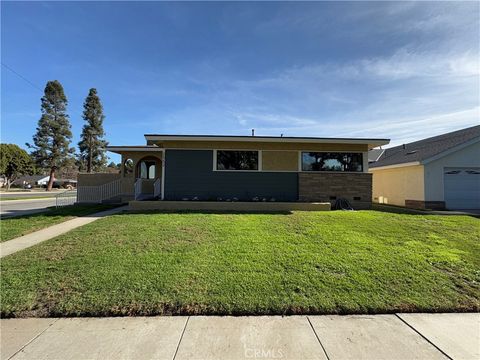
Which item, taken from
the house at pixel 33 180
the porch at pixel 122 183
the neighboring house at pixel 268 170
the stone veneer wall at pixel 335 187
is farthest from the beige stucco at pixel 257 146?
the house at pixel 33 180

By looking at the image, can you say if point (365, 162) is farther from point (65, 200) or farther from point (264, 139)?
point (65, 200)

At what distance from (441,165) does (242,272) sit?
48.0 ft

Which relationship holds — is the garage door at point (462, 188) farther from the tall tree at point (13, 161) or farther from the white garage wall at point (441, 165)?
the tall tree at point (13, 161)

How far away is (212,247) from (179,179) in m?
7.40

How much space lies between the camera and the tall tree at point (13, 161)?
49.9m

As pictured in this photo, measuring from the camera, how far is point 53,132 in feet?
149

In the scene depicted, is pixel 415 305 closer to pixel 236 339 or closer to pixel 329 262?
pixel 329 262

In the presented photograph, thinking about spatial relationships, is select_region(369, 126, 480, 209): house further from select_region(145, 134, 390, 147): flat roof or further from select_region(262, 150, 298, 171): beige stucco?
select_region(262, 150, 298, 171): beige stucco

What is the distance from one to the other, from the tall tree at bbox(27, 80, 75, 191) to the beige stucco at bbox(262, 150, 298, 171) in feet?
143

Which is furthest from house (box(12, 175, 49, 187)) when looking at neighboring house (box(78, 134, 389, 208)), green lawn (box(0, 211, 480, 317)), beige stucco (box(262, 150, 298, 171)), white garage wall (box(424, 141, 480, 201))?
white garage wall (box(424, 141, 480, 201))

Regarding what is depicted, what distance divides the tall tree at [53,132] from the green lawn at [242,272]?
45257 mm

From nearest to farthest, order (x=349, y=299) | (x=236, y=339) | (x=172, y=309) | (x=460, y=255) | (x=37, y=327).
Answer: (x=236, y=339) → (x=37, y=327) → (x=172, y=309) → (x=349, y=299) → (x=460, y=255)

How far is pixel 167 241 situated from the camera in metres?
6.64

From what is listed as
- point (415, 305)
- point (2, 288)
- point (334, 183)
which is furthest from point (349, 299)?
point (334, 183)
